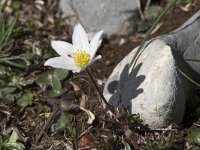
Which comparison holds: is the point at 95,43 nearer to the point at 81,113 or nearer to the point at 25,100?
the point at 81,113

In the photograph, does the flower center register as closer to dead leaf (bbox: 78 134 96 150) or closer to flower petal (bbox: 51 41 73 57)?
flower petal (bbox: 51 41 73 57)

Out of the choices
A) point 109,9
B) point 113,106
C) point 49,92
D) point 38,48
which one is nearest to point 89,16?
point 109,9

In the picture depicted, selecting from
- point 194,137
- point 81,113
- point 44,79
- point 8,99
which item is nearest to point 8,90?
point 8,99

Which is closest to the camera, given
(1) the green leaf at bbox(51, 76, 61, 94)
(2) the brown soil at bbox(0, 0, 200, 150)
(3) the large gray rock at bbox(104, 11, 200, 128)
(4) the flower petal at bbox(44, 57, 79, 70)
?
(4) the flower petal at bbox(44, 57, 79, 70)

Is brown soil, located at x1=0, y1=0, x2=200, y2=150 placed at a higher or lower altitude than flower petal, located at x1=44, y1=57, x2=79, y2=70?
lower

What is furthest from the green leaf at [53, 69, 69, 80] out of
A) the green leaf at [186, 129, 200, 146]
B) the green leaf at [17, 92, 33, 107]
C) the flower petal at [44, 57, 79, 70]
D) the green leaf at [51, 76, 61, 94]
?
the green leaf at [186, 129, 200, 146]

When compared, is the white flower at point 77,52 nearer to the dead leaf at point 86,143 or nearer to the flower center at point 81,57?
the flower center at point 81,57
